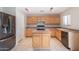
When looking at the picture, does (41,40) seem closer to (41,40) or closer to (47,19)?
(41,40)

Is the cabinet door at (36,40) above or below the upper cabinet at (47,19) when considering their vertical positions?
below

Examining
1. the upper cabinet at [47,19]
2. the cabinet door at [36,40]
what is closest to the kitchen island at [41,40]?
the cabinet door at [36,40]

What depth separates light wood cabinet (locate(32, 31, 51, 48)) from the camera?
3895 millimetres

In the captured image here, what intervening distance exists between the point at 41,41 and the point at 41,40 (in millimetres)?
34

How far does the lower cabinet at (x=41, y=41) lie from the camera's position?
3.89 meters

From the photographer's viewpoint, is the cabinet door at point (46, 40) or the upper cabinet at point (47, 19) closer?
the cabinet door at point (46, 40)

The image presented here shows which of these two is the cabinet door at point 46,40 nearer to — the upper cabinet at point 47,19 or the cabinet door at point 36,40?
the cabinet door at point 36,40

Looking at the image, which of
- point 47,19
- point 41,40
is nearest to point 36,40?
point 41,40

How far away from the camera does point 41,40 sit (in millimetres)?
3896

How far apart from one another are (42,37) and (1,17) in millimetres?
1665

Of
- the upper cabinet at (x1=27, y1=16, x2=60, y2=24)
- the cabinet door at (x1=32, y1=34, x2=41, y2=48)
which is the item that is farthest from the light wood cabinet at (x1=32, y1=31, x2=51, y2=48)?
the upper cabinet at (x1=27, y1=16, x2=60, y2=24)
